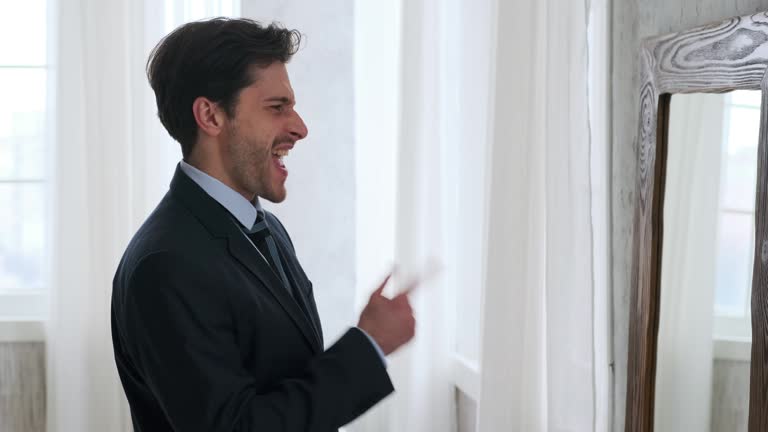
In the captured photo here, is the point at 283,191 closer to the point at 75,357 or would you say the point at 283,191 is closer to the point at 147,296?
the point at 147,296

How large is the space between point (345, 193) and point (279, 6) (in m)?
0.72

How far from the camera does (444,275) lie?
8.96 feet

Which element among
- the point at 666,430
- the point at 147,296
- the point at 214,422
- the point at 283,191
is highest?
the point at 283,191

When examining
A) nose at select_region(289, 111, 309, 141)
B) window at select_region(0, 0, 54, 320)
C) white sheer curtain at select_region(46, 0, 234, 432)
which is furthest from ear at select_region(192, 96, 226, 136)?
window at select_region(0, 0, 54, 320)

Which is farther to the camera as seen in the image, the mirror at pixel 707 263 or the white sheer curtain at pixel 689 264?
the white sheer curtain at pixel 689 264

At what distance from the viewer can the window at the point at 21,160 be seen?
309 centimetres

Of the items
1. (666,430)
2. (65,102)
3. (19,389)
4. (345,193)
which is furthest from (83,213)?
(666,430)

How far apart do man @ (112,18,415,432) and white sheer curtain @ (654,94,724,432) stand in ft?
1.90

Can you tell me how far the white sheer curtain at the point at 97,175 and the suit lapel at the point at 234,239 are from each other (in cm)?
154

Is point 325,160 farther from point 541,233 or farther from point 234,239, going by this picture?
point 234,239

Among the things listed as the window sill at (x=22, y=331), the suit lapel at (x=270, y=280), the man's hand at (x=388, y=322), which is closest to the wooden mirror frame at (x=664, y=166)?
the man's hand at (x=388, y=322)

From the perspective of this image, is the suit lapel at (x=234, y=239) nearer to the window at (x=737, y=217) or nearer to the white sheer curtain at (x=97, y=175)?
the window at (x=737, y=217)

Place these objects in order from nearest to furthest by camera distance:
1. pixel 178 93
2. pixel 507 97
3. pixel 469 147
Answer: pixel 178 93 < pixel 507 97 < pixel 469 147

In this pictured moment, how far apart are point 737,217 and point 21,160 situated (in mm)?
2491
